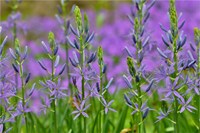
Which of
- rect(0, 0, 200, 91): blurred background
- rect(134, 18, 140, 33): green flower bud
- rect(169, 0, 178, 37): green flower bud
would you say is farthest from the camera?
rect(0, 0, 200, 91): blurred background

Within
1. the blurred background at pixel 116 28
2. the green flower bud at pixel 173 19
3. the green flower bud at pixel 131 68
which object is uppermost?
the blurred background at pixel 116 28

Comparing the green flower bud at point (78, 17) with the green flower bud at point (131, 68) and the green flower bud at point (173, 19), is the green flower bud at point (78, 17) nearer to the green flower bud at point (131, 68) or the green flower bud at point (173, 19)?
the green flower bud at point (131, 68)

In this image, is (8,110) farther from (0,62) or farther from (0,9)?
(0,9)

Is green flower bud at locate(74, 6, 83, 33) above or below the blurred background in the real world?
below

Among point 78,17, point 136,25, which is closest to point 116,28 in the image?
point 136,25

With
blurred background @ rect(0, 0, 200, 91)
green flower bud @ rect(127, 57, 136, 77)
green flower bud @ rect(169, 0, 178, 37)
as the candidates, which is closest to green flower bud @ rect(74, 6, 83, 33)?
green flower bud @ rect(127, 57, 136, 77)

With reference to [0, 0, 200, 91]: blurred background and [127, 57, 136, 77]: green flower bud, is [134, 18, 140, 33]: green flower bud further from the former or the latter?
[0, 0, 200, 91]: blurred background

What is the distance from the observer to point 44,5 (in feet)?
57.9

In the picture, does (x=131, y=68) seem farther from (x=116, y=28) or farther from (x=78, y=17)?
(x=116, y=28)

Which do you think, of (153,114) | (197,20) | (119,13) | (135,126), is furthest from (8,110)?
(119,13)

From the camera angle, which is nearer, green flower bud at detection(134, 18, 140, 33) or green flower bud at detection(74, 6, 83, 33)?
green flower bud at detection(74, 6, 83, 33)

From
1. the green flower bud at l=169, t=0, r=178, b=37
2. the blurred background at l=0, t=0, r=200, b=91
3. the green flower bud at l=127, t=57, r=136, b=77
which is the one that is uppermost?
the blurred background at l=0, t=0, r=200, b=91

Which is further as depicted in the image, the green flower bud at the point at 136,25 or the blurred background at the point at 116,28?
the blurred background at the point at 116,28

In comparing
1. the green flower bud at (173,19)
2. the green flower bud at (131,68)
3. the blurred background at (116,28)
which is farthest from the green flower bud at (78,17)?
the blurred background at (116,28)
